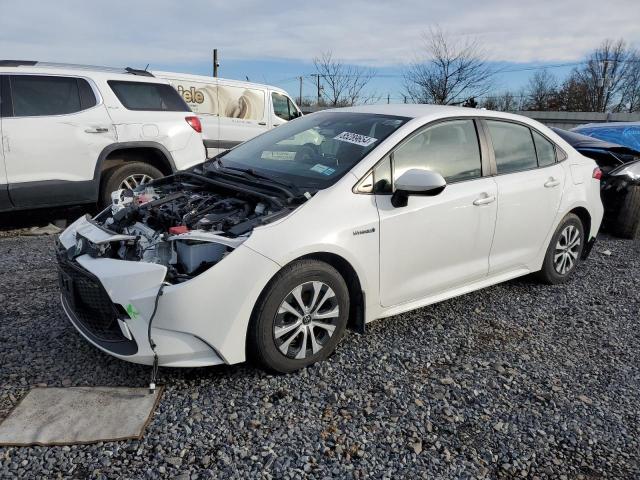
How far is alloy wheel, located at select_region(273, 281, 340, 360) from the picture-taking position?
295 cm

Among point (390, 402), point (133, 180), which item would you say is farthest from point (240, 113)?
point (390, 402)

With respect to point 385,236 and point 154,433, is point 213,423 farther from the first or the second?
point 385,236

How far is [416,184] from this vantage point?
3.20 metres

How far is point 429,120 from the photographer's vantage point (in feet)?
12.1

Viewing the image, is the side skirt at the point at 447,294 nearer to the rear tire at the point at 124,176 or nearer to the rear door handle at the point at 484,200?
the rear door handle at the point at 484,200

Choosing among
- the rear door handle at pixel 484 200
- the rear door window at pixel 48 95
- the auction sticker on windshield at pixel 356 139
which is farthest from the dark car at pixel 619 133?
the rear door window at pixel 48 95

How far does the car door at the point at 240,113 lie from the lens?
11102mm

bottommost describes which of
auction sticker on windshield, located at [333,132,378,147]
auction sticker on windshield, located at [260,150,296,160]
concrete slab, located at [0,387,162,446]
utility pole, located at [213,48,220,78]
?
concrete slab, located at [0,387,162,446]

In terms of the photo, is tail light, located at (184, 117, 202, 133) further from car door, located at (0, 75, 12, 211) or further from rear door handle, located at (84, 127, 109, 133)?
car door, located at (0, 75, 12, 211)

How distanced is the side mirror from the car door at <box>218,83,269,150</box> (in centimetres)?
808

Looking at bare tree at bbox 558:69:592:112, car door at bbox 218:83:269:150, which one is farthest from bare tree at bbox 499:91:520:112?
car door at bbox 218:83:269:150

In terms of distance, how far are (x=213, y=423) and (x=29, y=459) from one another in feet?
2.72

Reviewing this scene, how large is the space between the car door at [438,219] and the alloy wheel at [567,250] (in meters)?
1.18

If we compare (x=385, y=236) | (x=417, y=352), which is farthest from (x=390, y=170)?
(x=417, y=352)
